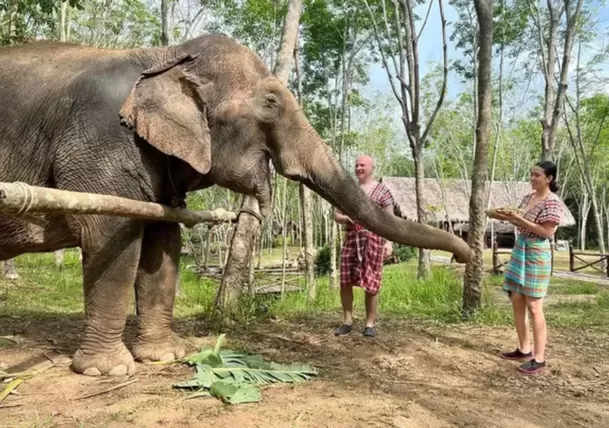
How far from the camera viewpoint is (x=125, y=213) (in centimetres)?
334

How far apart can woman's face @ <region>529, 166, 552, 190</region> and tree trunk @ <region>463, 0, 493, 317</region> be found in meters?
1.67

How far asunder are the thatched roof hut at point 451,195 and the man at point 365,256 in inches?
1203

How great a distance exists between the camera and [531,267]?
451 centimetres

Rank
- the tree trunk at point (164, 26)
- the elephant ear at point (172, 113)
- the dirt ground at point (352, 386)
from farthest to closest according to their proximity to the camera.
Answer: the tree trunk at point (164, 26) → the elephant ear at point (172, 113) → the dirt ground at point (352, 386)

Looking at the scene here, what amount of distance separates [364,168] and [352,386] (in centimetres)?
234

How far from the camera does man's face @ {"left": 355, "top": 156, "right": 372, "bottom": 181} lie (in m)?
5.47

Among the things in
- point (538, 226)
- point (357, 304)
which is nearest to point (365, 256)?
point (538, 226)

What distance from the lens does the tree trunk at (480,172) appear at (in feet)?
20.8

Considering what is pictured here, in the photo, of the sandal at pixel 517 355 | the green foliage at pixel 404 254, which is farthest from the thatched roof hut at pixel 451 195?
the sandal at pixel 517 355

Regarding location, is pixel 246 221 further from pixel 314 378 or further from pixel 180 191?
pixel 314 378

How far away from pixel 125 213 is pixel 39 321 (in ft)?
10.2

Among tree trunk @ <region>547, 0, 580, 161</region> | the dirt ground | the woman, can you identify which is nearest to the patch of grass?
the dirt ground

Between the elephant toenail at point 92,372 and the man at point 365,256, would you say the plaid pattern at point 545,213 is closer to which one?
the man at point 365,256

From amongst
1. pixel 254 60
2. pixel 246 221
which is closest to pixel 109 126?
pixel 254 60
